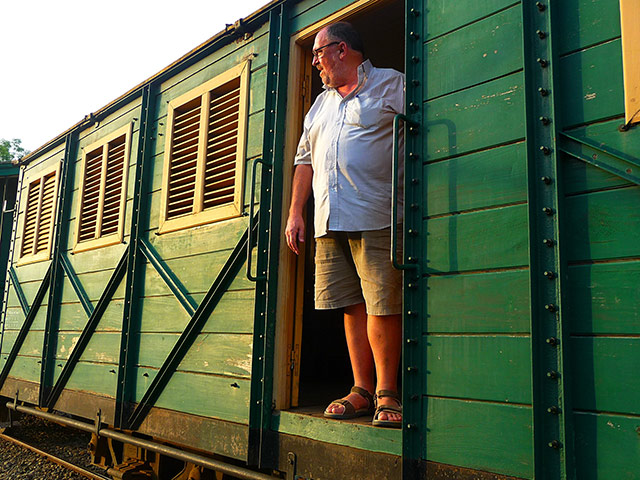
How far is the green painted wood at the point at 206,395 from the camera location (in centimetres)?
329

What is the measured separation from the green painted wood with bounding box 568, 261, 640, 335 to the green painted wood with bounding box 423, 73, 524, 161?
57 centimetres

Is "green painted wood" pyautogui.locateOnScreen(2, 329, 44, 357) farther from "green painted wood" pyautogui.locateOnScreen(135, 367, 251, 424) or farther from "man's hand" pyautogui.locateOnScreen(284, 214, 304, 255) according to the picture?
"man's hand" pyautogui.locateOnScreen(284, 214, 304, 255)

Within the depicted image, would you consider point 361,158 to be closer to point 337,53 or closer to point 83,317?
point 337,53

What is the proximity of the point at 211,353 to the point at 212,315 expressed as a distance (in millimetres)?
226

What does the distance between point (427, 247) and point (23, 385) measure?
4.95m

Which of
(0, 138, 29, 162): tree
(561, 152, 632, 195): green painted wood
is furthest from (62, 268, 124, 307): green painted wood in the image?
(0, 138, 29, 162): tree

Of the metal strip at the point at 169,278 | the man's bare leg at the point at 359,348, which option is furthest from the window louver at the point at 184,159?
the man's bare leg at the point at 359,348

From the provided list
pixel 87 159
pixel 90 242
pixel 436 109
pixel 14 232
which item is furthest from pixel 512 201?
pixel 14 232

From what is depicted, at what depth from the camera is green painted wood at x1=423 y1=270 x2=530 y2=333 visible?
2.15m

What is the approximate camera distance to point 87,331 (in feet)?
16.3

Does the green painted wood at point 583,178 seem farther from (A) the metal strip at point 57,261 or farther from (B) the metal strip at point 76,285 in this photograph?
(A) the metal strip at point 57,261

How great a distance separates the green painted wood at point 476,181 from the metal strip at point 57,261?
4318mm

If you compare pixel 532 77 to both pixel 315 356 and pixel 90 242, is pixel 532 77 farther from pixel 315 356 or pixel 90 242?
pixel 90 242

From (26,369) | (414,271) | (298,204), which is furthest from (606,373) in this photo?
(26,369)
